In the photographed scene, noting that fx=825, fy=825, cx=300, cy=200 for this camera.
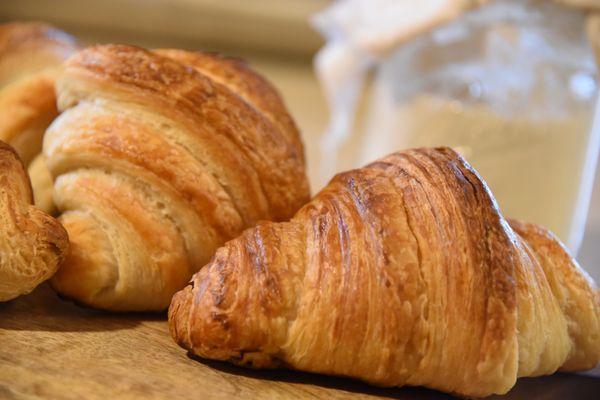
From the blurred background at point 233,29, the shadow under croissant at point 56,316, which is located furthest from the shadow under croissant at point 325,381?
the blurred background at point 233,29

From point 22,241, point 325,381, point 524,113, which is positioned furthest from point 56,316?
point 524,113

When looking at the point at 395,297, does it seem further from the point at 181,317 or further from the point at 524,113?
the point at 524,113

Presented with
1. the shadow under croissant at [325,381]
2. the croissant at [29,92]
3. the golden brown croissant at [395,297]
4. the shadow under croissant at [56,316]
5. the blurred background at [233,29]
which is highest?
the blurred background at [233,29]

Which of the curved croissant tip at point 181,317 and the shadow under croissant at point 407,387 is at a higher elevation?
the curved croissant tip at point 181,317

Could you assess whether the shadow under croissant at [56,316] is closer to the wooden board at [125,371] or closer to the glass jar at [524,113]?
the wooden board at [125,371]

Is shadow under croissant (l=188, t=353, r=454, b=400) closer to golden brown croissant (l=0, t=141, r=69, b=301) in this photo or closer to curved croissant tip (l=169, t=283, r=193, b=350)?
curved croissant tip (l=169, t=283, r=193, b=350)

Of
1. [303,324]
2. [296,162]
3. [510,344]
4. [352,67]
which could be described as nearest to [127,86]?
[296,162]

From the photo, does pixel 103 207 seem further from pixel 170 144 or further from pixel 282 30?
pixel 282 30
